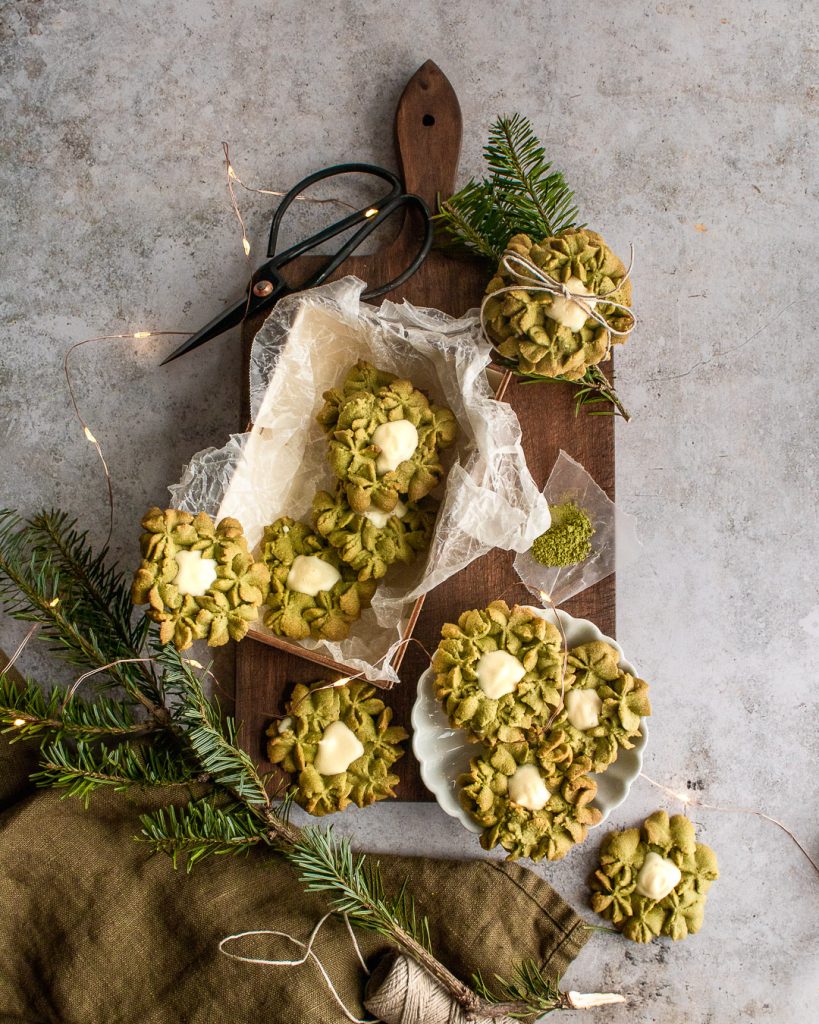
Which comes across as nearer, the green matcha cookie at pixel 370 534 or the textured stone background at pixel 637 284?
the green matcha cookie at pixel 370 534

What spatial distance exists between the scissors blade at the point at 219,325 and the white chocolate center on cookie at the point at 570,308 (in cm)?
36

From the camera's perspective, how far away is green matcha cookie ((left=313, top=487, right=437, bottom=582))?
1.00 meters

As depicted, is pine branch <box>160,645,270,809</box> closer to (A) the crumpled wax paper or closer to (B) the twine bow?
(A) the crumpled wax paper

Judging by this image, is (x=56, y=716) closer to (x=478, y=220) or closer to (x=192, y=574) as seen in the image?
(x=192, y=574)

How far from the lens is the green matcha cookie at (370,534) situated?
1000 millimetres

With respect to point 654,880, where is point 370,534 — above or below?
above

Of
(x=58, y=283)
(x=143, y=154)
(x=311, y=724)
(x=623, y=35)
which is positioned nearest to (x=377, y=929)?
(x=311, y=724)

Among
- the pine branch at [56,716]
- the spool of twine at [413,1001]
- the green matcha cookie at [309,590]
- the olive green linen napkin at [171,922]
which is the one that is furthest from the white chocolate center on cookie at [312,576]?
the spool of twine at [413,1001]

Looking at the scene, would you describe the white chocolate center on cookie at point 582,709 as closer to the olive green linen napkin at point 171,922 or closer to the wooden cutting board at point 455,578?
the wooden cutting board at point 455,578

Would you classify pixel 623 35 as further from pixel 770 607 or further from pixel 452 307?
pixel 770 607

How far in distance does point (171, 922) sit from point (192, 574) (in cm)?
47

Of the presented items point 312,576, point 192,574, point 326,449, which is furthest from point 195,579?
point 326,449

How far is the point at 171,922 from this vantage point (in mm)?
1093

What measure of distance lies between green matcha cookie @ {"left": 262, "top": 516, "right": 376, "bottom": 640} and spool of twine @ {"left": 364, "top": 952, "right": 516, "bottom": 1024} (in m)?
0.39
